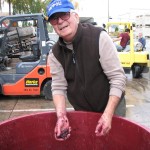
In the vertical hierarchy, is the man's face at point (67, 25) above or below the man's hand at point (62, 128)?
above

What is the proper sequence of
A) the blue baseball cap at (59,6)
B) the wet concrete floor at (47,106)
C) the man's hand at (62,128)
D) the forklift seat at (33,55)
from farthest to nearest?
1. the forklift seat at (33,55)
2. the wet concrete floor at (47,106)
3. the man's hand at (62,128)
4. the blue baseball cap at (59,6)

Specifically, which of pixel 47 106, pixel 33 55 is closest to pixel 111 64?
pixel 47 106

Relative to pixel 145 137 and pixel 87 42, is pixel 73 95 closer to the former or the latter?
pixel 87 42

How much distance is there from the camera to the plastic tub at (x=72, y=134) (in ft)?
7.54

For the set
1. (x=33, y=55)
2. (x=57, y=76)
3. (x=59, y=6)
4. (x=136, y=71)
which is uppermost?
(x=59, y=6)

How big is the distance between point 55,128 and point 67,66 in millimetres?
447

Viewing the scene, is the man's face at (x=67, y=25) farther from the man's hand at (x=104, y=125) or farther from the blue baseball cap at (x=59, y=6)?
the man's hand at (x=104, y=125)

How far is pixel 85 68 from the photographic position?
87.0 inches

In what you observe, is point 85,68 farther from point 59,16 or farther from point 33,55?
point 33,55

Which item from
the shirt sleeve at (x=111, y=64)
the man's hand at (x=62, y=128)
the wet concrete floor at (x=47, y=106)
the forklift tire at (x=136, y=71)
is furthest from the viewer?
the forklift tire at (x=136, y=71)

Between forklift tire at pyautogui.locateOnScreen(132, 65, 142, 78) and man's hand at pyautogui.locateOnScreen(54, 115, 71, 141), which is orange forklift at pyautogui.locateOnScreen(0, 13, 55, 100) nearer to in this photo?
forklift tire at pyautogui.locateOnScreen(132, 65, 142, 78)

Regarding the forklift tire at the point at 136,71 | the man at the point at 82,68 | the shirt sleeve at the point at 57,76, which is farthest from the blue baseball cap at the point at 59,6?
the forklift tire at the point at 136,71

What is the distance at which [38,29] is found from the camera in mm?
7090

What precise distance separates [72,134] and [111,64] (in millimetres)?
668
